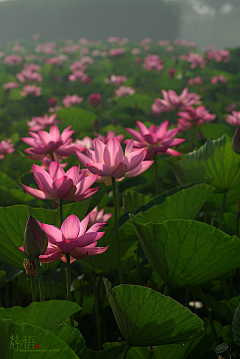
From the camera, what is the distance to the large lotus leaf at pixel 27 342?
443mm

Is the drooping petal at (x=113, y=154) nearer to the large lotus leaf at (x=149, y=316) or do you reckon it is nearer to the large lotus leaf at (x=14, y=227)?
the large lotus leaf at (x=14, y=227)

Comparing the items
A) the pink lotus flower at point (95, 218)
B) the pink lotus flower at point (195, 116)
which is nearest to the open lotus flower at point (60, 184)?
the pink lotus flower at point (95, 218)

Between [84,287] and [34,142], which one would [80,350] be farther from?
[34,142]

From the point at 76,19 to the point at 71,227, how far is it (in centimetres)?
1676

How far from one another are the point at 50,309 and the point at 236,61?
17.4 feet

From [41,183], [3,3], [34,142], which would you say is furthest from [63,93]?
[3,3]

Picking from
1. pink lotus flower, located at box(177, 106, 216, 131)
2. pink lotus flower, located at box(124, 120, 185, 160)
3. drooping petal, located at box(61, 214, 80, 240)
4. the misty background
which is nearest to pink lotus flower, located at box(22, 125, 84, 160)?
pink lotus flower, located at box(124, 120, 185, 160)

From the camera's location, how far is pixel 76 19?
15.7m

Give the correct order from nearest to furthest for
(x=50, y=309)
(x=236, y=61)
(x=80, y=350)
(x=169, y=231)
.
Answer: (x=50, y=309) < (x=80, y=350) < (x=169, y=231) < (x=236, y=61)

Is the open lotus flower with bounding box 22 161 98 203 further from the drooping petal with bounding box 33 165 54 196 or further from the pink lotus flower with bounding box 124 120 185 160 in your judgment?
the pink lotus flower with bounding box 124 120 185 160

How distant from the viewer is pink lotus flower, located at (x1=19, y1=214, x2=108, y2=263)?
592 millimetres

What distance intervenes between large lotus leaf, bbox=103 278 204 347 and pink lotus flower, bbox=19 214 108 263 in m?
0.07

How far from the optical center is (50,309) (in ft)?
1.57

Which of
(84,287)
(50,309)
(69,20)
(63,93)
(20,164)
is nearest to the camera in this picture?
(50,309)
